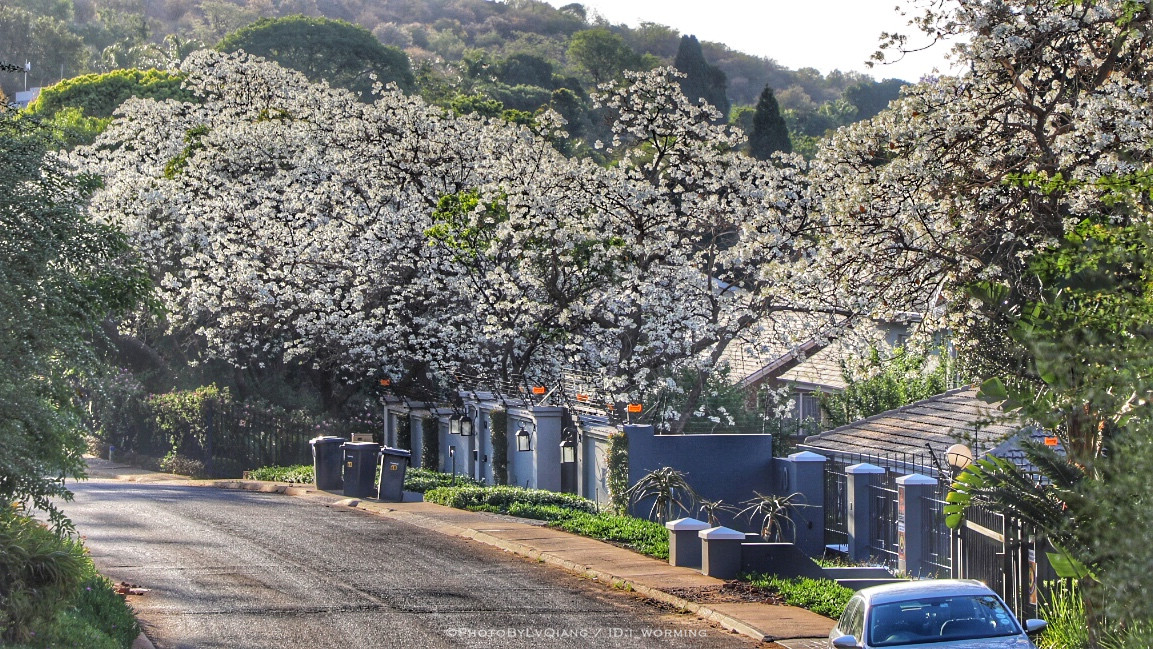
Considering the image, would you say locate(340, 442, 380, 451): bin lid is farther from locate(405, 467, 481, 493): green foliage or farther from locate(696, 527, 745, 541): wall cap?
locate(696, 527, 745, 541): wall cap

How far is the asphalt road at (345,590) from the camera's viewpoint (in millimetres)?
13664

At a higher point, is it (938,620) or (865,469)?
(865,469)

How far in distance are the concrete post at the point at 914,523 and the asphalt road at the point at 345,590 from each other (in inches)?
138

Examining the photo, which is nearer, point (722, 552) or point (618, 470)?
point (722, 552)

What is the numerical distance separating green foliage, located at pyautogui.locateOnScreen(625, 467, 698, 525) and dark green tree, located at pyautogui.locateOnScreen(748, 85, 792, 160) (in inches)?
1754

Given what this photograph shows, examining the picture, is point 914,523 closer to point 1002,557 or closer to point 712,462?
point 1002,557

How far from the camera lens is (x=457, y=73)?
107938mm

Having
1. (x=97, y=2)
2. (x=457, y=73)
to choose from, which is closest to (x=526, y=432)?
(x=457, y=73)

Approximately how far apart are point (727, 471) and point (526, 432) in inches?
235

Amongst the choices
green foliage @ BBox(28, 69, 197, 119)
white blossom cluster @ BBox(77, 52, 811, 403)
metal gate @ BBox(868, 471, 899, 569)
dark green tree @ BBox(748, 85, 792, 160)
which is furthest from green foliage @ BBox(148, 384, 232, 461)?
dark green tree @ BBox(748, 85, 792, 160)

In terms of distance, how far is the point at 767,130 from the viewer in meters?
65.3

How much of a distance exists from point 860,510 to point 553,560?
189 inches

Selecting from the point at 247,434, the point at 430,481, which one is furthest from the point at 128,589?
the point at 247,434

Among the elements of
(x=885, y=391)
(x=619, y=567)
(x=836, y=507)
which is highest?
(x=885, y=391)
